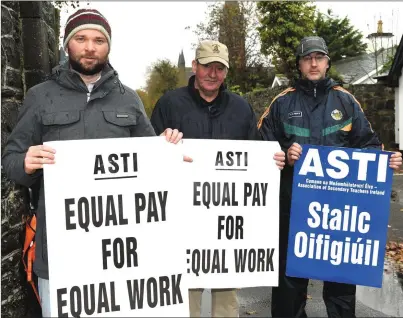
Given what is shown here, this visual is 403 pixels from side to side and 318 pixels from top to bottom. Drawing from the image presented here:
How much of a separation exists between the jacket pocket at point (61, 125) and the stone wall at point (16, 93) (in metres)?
0.95

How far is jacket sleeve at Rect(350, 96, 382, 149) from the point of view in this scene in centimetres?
369

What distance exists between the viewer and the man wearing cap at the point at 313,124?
3643 millimetres

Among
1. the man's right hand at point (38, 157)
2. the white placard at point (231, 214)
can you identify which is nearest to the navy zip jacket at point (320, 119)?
the white placard at point (231, 214)

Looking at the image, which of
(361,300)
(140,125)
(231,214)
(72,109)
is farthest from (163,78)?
(72,109)

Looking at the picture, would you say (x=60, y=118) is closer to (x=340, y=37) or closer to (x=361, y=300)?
(x=361, y=300)

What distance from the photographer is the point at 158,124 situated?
11.8ft

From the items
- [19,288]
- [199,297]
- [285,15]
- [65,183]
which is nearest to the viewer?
[65,183]

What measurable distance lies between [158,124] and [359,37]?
4858 cm

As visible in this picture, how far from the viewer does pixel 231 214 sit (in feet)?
10.9

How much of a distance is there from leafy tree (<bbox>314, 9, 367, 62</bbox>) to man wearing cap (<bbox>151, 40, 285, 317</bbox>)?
4396 centimetres

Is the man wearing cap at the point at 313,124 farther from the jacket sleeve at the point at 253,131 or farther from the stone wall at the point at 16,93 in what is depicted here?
the stone wall at the point at 16,93

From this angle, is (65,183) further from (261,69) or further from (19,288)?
(261,69)

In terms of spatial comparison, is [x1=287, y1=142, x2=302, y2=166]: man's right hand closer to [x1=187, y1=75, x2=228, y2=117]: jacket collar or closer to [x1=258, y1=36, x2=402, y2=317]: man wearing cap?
[x1=258, y1=36, x2=402, y2=317]: man wearing cap

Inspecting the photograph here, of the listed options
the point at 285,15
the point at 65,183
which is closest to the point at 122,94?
the point at 65,183
